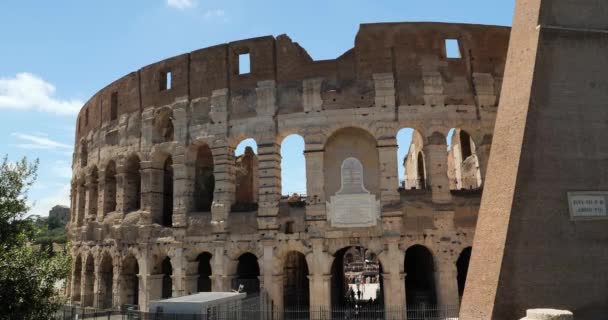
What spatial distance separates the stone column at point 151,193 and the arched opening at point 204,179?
154cm

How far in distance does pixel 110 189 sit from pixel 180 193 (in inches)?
→ 225

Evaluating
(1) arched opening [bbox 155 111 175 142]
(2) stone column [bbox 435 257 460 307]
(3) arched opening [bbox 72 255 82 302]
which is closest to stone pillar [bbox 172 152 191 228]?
(1) arched opening [bbox 155 111 175 142]

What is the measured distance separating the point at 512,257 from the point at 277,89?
1014cm

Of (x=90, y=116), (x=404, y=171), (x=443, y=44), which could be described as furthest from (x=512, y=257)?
(x=90, y=116)

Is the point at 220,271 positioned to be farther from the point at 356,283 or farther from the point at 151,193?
the point at 356,283

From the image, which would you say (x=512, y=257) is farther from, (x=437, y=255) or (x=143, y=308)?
(x=143, y=308)

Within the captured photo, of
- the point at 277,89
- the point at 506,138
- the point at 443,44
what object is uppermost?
the point at 443,44

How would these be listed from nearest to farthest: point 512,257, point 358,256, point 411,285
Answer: point 512,257
point 411,285
point 358,256

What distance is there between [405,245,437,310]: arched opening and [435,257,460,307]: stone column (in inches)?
26.2

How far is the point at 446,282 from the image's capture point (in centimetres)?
1495

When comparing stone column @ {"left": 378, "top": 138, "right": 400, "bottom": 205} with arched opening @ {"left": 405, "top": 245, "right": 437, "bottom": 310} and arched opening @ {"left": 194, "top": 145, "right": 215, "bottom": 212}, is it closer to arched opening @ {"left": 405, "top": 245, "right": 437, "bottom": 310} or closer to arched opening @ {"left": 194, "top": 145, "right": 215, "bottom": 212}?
arched opening @ {"left": 405, "top": 245, "right": 437, "bottom": 310}

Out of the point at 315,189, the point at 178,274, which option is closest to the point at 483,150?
the point at 315,189

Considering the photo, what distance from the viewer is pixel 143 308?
1756 centimetres

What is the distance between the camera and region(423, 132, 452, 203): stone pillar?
1545 cm
